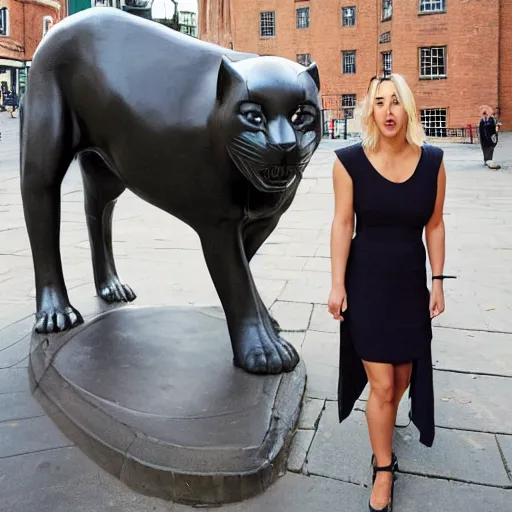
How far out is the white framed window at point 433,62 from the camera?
29594mm

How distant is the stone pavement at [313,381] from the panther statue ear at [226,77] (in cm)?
141

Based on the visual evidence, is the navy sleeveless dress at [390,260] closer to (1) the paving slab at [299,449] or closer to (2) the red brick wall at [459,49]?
(1) the paving slab at [299,449]

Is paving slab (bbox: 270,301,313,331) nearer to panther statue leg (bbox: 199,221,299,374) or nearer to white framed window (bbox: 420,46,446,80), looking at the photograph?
panther statue leg (bbox: 199,221,299,374)

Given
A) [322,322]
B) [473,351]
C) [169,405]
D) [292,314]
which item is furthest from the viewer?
[292,314]

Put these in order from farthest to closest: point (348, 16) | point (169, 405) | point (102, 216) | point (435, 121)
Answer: point (348, 16) → point (435, 121) → point (102, 216) → point (169, 405)

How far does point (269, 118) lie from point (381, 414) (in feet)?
3.66

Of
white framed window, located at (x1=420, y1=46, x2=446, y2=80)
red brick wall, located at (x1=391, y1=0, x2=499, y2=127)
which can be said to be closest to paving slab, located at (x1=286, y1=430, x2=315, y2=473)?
red brick wall, located at (x1=391, y1=0, x2=499, y2=127)

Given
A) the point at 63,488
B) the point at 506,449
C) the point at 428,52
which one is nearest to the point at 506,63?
the point at 428,52

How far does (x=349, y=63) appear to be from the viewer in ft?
108

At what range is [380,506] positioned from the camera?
6.79ft

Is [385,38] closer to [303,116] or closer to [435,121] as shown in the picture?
[435,121]

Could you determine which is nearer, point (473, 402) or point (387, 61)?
point (473, 402)

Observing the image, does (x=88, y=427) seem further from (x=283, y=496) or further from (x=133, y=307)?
(x=133, y=307)

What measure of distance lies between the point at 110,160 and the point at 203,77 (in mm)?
703
